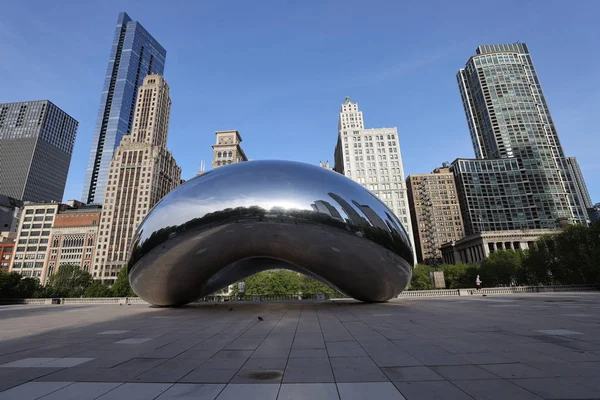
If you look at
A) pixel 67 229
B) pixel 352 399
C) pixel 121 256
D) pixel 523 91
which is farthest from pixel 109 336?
pixel 523 91

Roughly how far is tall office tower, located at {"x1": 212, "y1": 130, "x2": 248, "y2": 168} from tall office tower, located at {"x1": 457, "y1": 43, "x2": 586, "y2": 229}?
110m

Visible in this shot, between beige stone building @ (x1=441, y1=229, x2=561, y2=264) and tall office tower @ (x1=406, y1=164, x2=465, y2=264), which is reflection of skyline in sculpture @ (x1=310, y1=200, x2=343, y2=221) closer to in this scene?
beige stone building @ (x1=441, y1=229, x2=561, y2=264)

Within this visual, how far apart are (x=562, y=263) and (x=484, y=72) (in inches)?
5985

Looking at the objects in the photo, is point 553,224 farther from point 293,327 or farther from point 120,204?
point 120,204

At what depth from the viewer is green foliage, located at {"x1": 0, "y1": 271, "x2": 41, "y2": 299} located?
37.9 meters

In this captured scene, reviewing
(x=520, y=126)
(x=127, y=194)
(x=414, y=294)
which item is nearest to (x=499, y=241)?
(x=414, y=294)

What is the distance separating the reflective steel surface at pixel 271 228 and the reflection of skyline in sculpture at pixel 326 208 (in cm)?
3

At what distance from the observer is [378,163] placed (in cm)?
11906

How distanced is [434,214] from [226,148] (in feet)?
315

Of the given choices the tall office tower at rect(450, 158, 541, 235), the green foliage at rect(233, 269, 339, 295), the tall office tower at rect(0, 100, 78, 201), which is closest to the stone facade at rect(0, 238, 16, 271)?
the tall office tower at rect(0, 100, 78, 201)

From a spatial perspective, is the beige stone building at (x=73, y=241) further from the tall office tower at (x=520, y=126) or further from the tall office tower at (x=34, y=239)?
the tall office tower at (x=520, y=126)

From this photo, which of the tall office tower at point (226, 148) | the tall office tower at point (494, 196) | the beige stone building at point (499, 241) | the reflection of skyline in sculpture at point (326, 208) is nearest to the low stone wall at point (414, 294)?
the reflection of skyline in sculpture at point (326, 208)

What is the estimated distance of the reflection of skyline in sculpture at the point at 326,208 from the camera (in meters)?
9.30

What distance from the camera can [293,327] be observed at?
7680 millimetres
